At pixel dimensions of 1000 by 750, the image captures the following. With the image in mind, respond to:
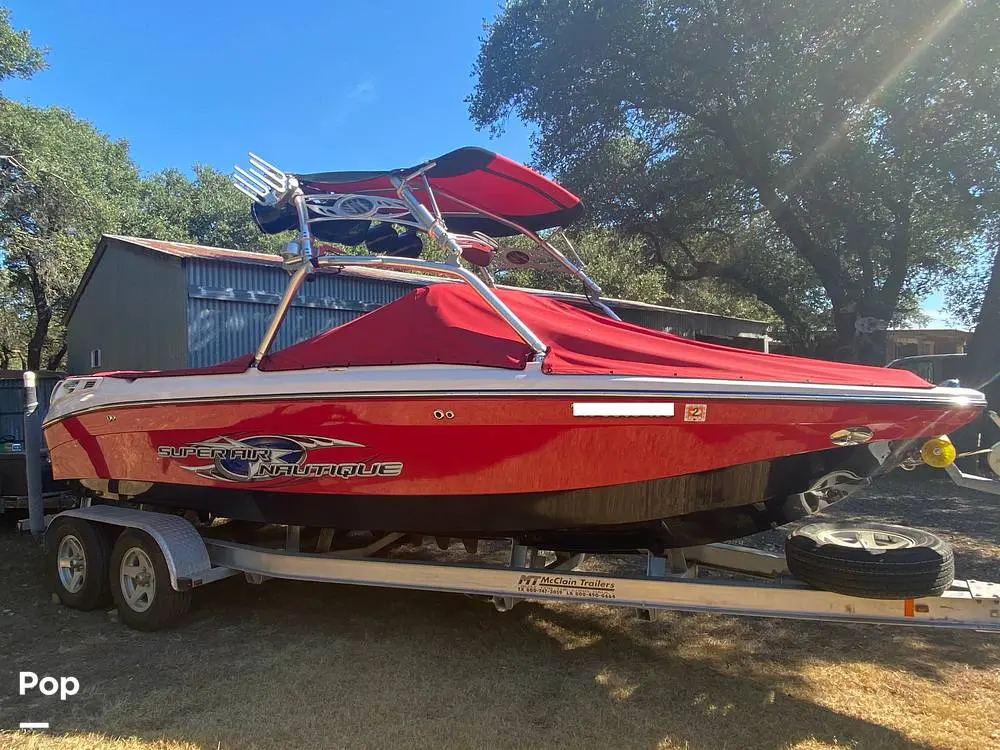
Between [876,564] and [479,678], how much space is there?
1.81 m

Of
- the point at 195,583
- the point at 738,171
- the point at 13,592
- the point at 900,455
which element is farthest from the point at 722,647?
the point at 738,171

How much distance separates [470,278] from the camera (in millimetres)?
3178

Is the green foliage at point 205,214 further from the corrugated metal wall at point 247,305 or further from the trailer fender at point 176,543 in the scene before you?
the trailer fender at point 176,543

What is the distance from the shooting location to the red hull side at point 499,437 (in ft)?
9.09

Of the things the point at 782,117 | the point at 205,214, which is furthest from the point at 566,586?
the point at 205,214

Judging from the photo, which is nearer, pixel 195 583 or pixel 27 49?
pixel 195 583

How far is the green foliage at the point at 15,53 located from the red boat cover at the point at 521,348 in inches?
658

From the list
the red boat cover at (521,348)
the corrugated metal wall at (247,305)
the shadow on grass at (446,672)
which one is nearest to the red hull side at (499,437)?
the red boat cover at (521,348)

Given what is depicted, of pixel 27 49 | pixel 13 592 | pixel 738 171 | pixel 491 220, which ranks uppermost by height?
pixel 27 49

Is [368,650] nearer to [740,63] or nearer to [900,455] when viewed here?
[900,455]

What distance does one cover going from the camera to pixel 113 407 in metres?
4.00

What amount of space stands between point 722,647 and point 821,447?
1.44 m

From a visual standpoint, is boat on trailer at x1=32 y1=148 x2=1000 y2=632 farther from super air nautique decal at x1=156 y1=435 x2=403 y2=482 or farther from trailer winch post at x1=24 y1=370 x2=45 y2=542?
trailer winch post at x1=24 y1=370 x2=45 y2=542

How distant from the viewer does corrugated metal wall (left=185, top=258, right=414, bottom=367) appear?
10219 mm
